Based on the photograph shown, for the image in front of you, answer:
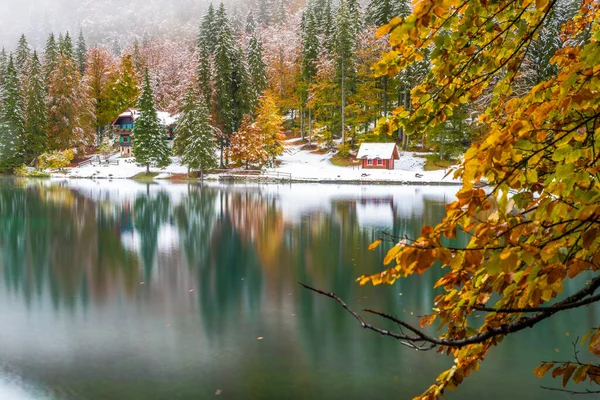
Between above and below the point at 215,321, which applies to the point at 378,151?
above

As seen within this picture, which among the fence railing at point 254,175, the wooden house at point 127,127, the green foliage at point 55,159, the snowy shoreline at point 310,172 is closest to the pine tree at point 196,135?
the fence railing at point 254,175

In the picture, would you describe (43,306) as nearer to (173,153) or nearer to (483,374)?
(483,374)

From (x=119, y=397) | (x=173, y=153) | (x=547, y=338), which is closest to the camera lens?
(x=119, y=397)

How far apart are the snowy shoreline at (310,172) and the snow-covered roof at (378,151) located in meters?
1.47

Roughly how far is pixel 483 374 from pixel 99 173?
5832 centimetres

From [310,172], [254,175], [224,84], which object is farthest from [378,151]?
[224,84]

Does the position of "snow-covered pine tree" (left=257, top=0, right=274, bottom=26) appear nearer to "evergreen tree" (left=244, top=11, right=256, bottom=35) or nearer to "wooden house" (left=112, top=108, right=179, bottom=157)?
"evergreen tree" (left=244, top=11, right=256, bottom=35)

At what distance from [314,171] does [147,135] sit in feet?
65.3

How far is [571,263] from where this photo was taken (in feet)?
6.00

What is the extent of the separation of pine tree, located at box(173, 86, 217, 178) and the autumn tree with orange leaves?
49.6 metres

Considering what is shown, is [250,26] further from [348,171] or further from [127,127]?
[348,171]

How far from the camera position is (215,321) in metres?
10.1

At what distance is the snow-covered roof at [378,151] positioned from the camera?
52125 millimetres

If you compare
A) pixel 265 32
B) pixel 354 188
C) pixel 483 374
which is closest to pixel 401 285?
pixel 483 374
